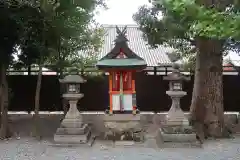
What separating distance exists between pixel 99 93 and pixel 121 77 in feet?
9.85

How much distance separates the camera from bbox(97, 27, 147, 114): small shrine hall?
31.7ft

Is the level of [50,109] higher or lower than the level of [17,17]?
lower

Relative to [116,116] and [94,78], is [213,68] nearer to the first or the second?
[116,116]

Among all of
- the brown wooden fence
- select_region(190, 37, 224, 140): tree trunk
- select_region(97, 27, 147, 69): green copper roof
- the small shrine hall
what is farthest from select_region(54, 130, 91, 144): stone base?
the brown wooden fence

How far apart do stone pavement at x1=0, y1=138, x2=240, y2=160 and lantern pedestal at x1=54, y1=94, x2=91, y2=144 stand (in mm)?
383

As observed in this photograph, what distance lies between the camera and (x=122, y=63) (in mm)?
9500

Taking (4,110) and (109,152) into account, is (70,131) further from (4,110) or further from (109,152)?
(4,110)

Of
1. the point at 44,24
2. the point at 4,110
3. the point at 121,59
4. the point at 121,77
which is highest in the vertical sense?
the point at 44,24

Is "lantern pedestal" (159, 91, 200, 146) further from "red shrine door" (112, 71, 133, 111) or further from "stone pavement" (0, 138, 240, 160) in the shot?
"red shrine door" (112, 71, 133, 111)

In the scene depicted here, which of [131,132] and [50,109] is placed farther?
[50,109]

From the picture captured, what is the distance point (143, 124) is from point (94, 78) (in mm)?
2448

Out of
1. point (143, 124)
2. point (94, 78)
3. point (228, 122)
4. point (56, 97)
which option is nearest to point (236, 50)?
point (228, 122)

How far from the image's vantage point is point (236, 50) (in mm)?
10898

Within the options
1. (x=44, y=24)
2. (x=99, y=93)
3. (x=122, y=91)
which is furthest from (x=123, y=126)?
(x=44, y=24)
